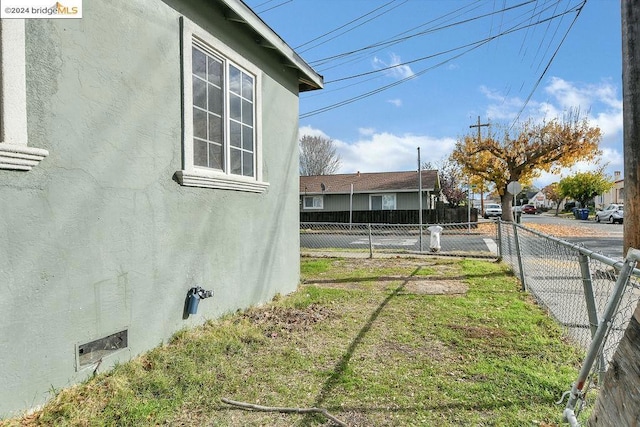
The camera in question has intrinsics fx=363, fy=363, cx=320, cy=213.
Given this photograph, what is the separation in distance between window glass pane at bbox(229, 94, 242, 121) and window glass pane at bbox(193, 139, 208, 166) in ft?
2.48

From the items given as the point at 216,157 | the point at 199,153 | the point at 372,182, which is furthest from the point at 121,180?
the point at 372,182

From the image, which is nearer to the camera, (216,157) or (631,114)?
(631,114)

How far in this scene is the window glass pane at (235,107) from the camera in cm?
497

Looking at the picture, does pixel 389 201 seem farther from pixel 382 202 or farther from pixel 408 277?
pixel 408 277

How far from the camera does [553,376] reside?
321cm

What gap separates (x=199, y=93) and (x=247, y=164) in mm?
1294

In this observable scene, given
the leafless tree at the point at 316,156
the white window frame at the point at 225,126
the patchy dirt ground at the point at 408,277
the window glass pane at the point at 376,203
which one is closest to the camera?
the white window frame at the point at 225,126

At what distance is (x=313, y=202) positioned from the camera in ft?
108

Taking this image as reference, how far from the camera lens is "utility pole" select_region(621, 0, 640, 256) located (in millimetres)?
3686

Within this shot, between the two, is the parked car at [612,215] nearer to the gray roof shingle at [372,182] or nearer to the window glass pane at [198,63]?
the gray roof shingle at [372,182]

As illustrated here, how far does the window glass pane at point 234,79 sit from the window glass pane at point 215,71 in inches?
8.3

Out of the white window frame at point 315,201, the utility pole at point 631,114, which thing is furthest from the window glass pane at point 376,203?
the utility pole at point 631,114

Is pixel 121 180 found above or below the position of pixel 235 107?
below

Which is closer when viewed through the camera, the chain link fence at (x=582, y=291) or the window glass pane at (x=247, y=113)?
the chain link fence at (x=582, y=291)
